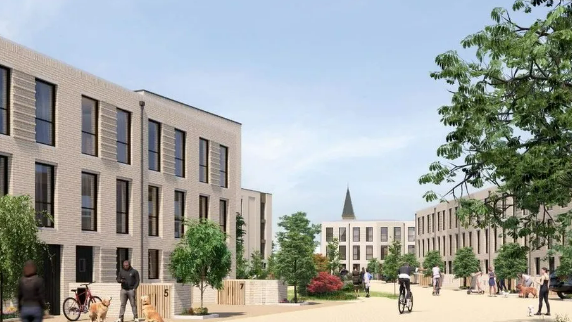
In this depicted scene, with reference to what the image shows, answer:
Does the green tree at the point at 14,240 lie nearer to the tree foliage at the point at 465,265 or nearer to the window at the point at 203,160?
the window at the point at 203,160

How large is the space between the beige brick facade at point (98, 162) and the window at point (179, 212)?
243 millimetres

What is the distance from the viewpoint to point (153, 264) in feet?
124

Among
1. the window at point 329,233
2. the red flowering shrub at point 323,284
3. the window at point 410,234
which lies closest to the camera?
the red flowering shrub at point 323,284

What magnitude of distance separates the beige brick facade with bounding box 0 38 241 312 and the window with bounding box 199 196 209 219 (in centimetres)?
42

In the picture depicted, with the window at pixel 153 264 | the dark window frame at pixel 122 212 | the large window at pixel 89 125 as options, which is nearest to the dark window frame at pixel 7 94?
the large window at pixel 89 125

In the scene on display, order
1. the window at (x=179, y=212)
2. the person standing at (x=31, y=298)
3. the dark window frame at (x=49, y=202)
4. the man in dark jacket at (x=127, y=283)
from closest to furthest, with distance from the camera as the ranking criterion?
the person standing at (x=31, y=298)
the man in dark jacket at (x=127, y=283)
the dark window frame at (x=49, y=202)
the window at (x=179, y=212)

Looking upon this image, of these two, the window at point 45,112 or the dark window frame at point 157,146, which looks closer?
the window at point 45,112

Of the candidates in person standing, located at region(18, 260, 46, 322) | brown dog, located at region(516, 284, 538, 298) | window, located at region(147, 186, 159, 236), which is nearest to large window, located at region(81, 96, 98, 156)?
window, located at region(147, 186, 159, 236)

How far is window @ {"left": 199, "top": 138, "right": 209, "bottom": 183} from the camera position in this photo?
42.8 metres

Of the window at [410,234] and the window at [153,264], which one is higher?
the window at [410,234]

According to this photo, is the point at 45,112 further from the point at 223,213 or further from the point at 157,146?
the point at 223,213

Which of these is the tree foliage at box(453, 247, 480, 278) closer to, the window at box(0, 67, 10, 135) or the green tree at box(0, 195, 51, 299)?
the window at box(0, 67, 10, 135)

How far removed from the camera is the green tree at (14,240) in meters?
23.4

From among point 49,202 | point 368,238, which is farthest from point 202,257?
point 368,238
